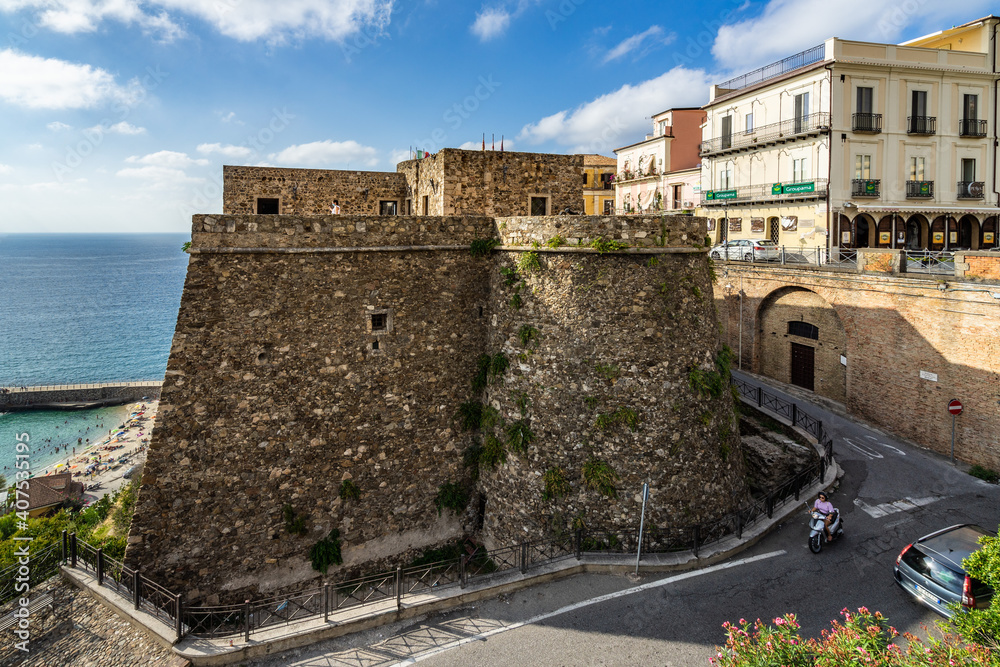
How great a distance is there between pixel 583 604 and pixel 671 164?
115 feet

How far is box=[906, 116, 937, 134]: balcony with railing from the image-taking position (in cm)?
2712

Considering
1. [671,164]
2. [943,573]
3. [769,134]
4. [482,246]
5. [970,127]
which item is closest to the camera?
[943,573]

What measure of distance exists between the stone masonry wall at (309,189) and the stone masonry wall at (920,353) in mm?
15734

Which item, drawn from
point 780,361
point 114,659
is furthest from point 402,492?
point 780,361

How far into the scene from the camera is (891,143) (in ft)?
Result: 89.8

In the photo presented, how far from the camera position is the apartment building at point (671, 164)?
126 ft

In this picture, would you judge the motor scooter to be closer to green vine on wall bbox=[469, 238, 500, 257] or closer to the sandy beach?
green vine on wall bbox=[469, 238, 500, 257]

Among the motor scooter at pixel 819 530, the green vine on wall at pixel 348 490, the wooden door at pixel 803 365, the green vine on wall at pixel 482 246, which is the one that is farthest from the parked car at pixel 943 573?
the wooden door at pixel 803 365

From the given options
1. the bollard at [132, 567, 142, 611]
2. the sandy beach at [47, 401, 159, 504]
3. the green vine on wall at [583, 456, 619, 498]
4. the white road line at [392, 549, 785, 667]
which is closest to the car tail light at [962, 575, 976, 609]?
the white road line at [392, 549, 785, 667]

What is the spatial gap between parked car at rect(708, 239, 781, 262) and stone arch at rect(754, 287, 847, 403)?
218cm

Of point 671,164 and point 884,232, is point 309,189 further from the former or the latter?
point 671,164

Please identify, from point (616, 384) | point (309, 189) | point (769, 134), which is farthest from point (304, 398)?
point (769, 134)

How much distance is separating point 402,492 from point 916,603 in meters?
10.2

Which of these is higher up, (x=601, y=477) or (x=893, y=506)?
(x=601, y=477)
